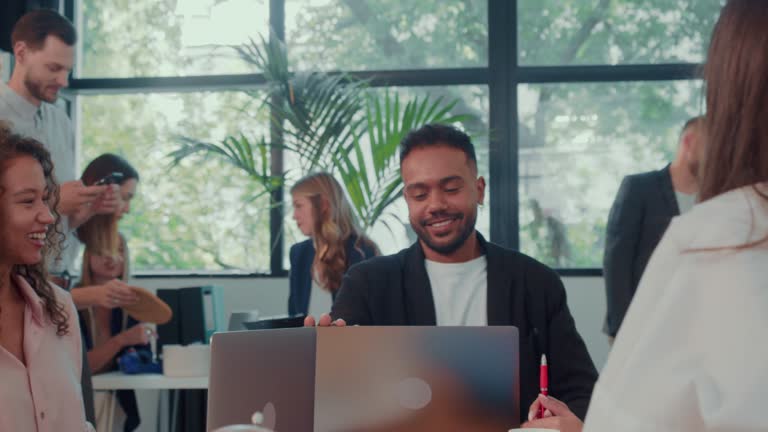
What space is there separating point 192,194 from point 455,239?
3.58 meters

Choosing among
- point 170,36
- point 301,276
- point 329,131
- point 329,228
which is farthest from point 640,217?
point 170,36

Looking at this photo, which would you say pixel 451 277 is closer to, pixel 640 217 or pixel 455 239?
pixel 455 239

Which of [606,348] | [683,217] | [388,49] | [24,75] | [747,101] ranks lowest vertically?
[606,348]

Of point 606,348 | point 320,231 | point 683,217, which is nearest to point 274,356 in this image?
point 683,217

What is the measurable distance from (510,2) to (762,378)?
479 centimetres

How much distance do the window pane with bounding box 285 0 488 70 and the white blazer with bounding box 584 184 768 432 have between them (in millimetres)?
4656

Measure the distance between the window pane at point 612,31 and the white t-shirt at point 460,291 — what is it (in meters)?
3.36

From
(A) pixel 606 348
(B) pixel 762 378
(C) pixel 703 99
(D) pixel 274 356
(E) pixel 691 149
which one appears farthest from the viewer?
(A) pixel 606 348

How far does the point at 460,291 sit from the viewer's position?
226 centimetres

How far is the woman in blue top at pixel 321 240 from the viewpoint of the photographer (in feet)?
13.7

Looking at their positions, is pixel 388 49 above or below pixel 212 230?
above

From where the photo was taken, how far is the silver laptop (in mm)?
1474

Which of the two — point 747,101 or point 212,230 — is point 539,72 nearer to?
point 212,230

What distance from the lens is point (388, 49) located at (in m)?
5.54
